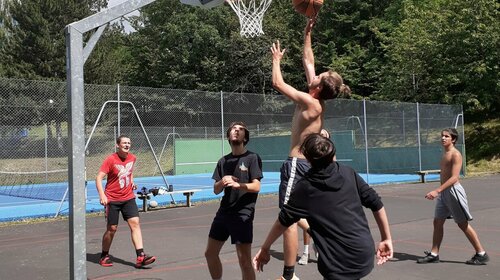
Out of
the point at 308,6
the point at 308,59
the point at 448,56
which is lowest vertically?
the point at 308,59

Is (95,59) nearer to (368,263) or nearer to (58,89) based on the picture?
(58,89)

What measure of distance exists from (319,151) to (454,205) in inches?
175

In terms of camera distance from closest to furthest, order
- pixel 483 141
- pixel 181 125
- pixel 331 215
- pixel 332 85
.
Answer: pixel 331 215 < pixel 332 85 < pixel 181 125 < pixel 483 141

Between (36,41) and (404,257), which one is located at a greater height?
(36,41)

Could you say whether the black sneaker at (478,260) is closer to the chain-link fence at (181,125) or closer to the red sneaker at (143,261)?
the red sneaker at (143,261)

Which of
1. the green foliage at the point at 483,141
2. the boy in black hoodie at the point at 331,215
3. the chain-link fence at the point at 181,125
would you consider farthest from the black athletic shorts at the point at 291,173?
the green foliage at the point at 483,141

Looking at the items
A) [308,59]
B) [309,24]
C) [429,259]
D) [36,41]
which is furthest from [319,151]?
[36,41]

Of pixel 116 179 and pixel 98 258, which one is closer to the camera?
pixel 116 179

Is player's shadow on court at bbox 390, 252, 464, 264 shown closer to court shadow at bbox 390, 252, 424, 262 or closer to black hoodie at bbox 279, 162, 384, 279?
court shadow at bbox 390, 252, 424, 262

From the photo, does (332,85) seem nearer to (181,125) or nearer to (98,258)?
(98,258)

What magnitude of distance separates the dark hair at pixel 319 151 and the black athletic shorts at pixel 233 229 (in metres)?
1.97

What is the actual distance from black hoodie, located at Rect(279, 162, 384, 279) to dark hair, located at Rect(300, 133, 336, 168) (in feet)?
0.16

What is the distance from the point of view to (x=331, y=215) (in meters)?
3.23

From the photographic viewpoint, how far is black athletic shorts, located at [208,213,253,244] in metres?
5.07
